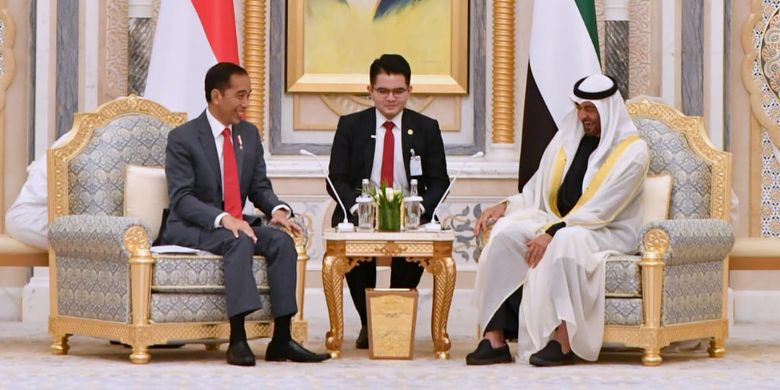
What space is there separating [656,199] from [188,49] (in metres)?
2.66

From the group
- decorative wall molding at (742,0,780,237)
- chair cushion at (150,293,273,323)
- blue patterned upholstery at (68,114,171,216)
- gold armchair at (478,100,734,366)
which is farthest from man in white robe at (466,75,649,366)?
decorative wall molding at (742,0,780,237)

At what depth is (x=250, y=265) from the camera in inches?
231

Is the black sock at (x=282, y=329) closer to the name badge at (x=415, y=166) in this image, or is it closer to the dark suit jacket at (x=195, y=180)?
the dark suit jacket at (x=195, y=180)

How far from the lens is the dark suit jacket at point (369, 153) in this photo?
21.7ft

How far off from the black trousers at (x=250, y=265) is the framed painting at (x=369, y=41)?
103 inches

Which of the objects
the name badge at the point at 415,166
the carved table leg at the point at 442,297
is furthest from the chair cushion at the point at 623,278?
the name badge at the point at 415,166

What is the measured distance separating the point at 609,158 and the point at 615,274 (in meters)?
0.56

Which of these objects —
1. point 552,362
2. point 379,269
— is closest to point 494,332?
point 552,362

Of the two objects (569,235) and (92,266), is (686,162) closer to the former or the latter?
(569,235)

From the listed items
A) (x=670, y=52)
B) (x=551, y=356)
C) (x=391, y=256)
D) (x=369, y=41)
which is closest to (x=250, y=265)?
(x=391, y=256)

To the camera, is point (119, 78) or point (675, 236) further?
point (119, 78)

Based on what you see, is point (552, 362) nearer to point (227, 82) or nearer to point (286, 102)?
point (227, 82)

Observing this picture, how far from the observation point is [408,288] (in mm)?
6578

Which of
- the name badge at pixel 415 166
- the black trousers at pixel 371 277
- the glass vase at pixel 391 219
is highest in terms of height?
the name badge at pixel 415 166
